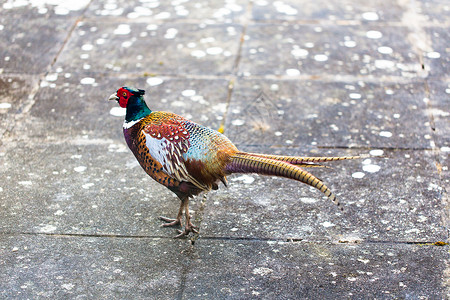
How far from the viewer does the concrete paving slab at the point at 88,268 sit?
3736mm

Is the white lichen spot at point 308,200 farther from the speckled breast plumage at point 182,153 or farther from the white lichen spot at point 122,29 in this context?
the white lichen spot at point 122,29

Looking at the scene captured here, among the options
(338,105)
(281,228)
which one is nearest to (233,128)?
(338,105)

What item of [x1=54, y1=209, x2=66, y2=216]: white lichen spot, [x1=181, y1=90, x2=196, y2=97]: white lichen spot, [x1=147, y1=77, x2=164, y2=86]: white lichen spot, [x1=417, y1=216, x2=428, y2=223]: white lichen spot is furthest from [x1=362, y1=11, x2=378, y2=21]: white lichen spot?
[x1=54, y1=209, x2=66, y2=216]: white lichen spot

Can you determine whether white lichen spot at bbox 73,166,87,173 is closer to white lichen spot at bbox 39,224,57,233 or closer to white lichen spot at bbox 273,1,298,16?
white lichen spot at bbox 39,224,57,233

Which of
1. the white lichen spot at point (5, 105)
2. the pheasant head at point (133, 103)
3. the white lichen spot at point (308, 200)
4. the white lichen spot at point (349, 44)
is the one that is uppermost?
the pheasant head at point (133, 103)

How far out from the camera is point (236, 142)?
5359 mm

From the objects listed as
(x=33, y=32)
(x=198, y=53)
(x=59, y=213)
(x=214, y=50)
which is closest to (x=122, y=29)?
(x=33, y=32)

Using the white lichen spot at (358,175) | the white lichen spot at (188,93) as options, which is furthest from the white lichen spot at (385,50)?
the white lichen spot at (358,175)

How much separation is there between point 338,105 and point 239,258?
7.98 ft

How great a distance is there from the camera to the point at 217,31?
290 inches

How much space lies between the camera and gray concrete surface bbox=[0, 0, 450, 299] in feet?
12.8

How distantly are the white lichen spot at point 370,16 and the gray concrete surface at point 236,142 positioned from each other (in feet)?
0.17

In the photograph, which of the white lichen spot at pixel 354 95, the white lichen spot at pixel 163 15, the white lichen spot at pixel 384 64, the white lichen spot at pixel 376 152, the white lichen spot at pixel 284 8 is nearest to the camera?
the white lichen spot at pixel 376 152

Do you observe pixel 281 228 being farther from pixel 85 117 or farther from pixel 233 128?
pixel 85 117
